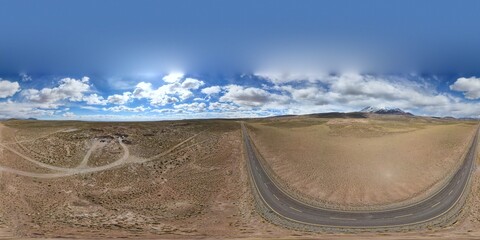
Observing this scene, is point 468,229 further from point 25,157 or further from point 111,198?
point 25,157

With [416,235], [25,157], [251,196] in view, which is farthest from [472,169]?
[25,157]

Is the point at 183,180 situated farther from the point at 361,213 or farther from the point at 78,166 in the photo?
the point at 361,213

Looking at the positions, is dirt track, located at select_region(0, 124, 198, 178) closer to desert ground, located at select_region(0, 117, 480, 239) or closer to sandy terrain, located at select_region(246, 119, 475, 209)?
desert ground, located at select_region(0, 117, 480, 239)

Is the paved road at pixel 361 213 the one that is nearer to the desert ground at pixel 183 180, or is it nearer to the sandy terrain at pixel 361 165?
the desert ground at pixel 183 180


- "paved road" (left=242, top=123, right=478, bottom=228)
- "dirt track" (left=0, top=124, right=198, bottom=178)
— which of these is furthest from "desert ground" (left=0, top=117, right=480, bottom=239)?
"paved road" (left=242, top=123, right=478, bottom=228)

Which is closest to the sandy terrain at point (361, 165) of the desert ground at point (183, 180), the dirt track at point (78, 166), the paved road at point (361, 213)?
the desert ground at point (183, 180)
